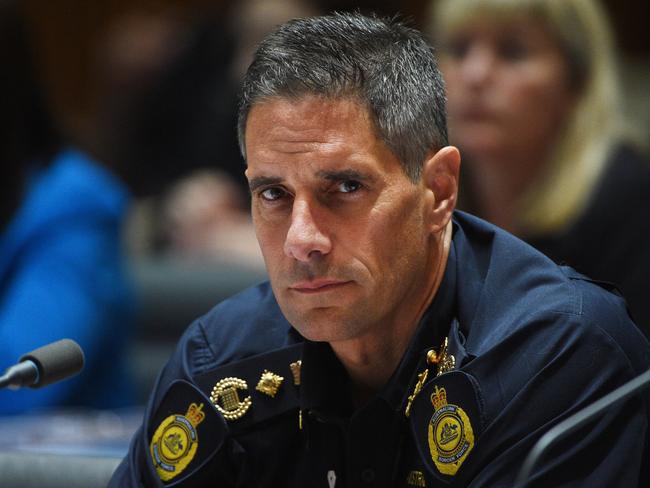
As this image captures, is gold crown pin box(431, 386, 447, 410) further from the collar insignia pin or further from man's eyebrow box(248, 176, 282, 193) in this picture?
man's eyebrow box(248, 176, 282, 193)

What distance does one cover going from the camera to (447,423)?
1775 millimetres

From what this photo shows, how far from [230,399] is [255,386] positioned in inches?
1.7

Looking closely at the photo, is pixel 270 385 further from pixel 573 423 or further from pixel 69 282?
pixel 69 282

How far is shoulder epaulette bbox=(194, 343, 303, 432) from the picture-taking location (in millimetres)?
2004

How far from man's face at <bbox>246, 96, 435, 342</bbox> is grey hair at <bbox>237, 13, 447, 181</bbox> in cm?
2

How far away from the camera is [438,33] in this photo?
3.62 meters

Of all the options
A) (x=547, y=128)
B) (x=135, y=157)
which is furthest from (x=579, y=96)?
(x=135, y=157)

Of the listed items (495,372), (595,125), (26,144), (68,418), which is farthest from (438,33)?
(495,372)

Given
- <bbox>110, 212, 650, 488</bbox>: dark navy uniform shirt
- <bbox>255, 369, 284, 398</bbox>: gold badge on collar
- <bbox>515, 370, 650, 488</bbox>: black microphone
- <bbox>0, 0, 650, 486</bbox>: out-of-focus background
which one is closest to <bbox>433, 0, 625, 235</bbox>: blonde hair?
<bbox>0, 0, 650, 486</bbox>: out-of-focus background

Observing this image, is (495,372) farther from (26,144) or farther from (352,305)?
(26,144)

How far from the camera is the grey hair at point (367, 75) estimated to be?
183cm

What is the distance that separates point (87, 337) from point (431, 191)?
1.65 m

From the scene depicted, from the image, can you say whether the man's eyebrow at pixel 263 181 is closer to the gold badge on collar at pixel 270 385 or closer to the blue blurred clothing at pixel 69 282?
the gold badge on collar at pixel 270 385

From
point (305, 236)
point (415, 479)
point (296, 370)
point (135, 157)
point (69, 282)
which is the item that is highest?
point (305, 236)
